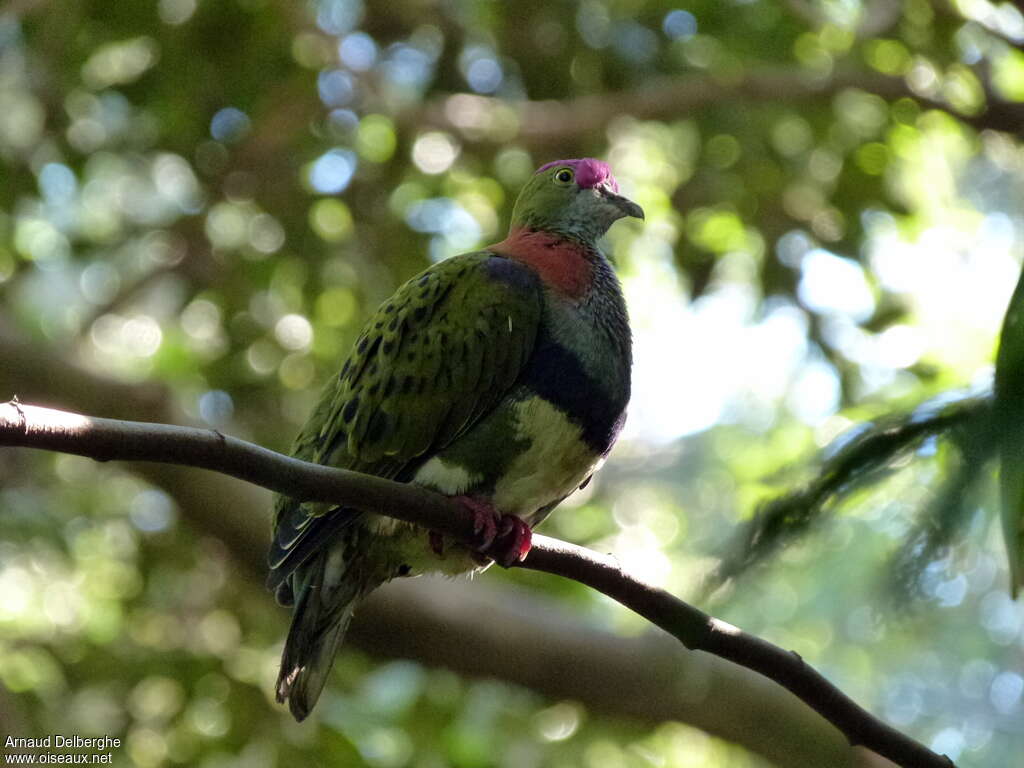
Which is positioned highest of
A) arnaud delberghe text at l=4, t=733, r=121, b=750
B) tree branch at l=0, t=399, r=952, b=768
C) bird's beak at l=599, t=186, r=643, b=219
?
bird's beak at l=599, t=186, r=643, b=219

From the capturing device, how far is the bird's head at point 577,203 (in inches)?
138

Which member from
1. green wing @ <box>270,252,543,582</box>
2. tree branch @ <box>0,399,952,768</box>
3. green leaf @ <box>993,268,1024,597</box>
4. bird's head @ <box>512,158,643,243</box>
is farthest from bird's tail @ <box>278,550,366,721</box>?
green leaf @ <box>993,268,1024,597</box>

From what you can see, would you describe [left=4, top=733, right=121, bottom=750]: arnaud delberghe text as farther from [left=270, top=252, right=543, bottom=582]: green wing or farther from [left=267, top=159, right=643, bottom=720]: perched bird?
[left=270, top=252, right=543, bottom=582]: green wing

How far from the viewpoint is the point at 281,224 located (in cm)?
620

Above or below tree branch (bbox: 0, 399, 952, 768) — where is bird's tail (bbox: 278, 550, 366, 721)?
below

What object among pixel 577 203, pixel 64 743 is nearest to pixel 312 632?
pixel 577 203

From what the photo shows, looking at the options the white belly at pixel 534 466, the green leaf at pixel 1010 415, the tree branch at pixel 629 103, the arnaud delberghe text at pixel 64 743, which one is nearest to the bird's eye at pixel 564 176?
the white belly at pixel 534 466

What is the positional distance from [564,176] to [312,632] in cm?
146

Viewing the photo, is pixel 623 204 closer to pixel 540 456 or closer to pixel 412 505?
pixel 540 456

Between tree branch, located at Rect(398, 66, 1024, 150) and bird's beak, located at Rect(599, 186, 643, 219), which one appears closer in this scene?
bird's beak, located at Rect(599, 186, 643, 219)

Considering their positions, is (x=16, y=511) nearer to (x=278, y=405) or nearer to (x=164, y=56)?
(x=278, y=405)

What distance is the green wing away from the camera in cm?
300

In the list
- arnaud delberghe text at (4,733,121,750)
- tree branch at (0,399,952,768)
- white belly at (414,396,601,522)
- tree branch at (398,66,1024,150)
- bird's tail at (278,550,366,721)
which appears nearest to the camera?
tree branch at (0,399,952,768)

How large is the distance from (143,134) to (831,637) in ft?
18.8
